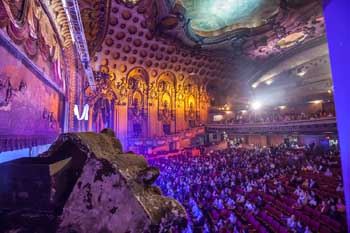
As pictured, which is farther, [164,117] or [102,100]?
[164,117]

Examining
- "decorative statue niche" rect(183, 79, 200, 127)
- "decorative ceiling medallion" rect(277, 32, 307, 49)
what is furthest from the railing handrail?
"decorative ceiling medallion" rect(277, 32, 307, 49)

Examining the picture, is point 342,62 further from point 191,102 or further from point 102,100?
point 191,102

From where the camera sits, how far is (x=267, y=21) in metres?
16.8

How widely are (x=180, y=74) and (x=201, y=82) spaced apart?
11.9 feet

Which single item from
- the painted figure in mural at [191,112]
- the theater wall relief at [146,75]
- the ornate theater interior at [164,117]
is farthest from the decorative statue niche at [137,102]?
the painted figure in mural at [191,112]

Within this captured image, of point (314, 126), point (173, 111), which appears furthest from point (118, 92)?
point (314, 126)

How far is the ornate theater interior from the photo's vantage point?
912 mm

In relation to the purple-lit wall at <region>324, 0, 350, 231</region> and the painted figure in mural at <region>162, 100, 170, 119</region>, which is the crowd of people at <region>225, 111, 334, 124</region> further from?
the purple-lit wall at <region>324, 0, 350, 231</region>

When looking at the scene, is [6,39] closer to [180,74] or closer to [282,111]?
[180,74]

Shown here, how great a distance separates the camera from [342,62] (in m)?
3.18

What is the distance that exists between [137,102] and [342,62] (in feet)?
61.6

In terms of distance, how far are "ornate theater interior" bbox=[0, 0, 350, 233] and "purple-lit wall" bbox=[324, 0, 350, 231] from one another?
48 centimetres

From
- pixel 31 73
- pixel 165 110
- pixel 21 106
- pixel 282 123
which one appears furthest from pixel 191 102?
pixel 21 106

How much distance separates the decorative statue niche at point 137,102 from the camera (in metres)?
20.2
